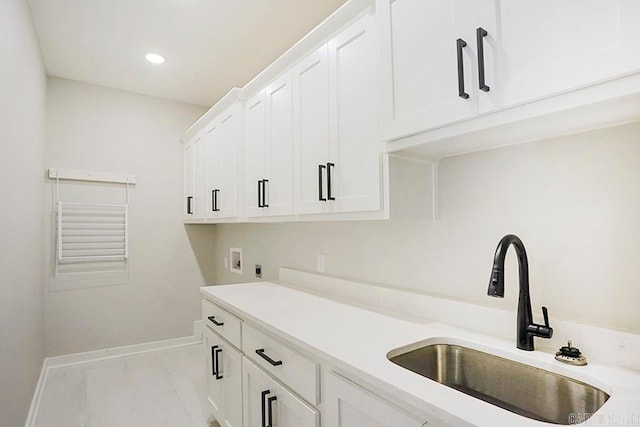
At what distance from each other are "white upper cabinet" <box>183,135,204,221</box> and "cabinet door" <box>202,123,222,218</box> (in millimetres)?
101

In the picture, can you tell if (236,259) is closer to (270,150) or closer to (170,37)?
(270,150)

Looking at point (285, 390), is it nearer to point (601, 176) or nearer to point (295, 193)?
point (295, 193)

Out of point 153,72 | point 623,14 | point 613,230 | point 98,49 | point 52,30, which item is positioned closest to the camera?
point 623,14

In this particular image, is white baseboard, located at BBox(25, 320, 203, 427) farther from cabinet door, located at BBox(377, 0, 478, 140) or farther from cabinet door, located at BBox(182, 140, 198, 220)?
cabinet door, located at BBox(377, 0, 478, 140)

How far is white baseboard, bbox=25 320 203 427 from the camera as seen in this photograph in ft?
9.78

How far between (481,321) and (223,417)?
1.58 metres

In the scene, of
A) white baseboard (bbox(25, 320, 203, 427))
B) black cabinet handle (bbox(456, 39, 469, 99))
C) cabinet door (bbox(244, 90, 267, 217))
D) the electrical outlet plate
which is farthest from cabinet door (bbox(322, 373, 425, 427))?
white baseboard (bbox(25, 320, 203, 427))

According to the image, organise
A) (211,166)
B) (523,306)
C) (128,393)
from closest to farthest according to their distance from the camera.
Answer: (523,306)
(128,393)
(211,166)

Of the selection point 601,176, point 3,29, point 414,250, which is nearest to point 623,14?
point 601,176

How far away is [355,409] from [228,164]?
221 centimetres

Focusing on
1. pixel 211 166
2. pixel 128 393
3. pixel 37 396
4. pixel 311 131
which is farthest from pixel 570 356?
pixel 37 396

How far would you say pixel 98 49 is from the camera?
110 inches

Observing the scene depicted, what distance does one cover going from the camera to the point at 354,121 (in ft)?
5.27

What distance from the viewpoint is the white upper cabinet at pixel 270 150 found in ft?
6.90
